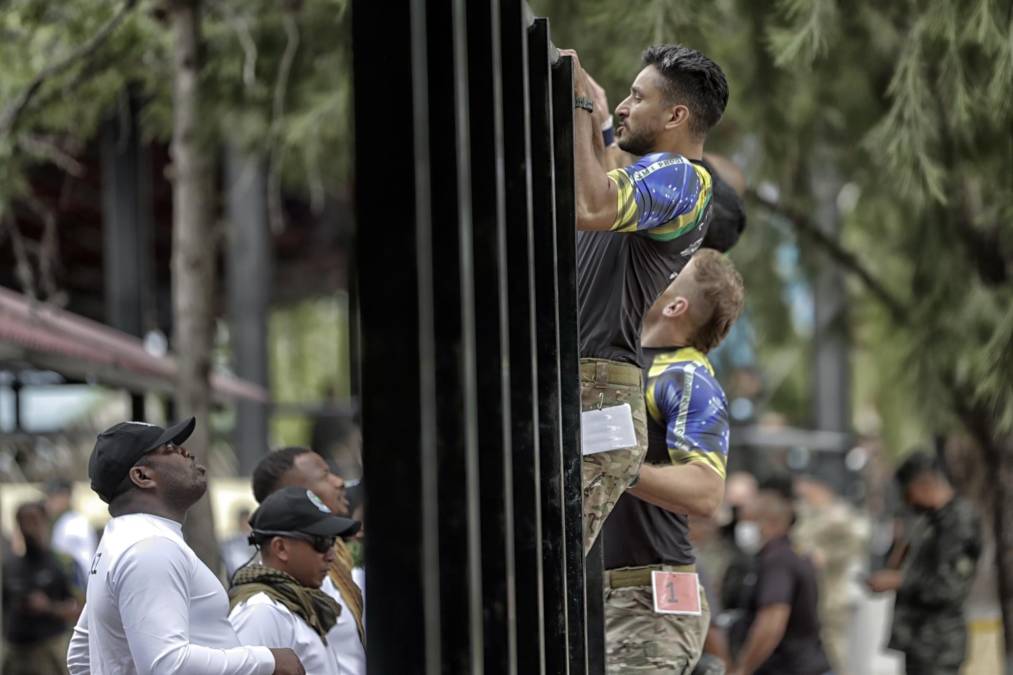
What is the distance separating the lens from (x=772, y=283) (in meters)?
12.1

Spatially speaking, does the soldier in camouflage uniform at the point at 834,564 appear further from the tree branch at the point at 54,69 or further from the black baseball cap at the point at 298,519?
the black baseball cap at the point at 298,519

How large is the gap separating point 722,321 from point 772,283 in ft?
23.7

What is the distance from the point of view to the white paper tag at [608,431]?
402cm

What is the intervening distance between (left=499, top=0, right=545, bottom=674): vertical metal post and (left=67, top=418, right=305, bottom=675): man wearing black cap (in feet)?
3.03

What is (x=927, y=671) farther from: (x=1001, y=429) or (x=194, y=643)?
(x=194, y=643)

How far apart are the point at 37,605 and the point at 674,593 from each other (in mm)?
7728

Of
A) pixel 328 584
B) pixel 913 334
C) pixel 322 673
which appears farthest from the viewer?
pixel 913 334

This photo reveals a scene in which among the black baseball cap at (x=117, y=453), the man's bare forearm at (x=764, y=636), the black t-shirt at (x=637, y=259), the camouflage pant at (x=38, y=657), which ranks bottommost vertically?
the camouflage pant at (x=38, y=657)

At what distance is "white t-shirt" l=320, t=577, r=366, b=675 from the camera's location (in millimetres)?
5145

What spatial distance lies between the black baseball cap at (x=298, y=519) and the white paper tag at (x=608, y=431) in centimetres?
104

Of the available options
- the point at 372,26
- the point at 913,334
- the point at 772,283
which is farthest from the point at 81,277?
the point at 372,26

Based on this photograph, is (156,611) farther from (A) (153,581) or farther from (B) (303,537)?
(B) (303,537)

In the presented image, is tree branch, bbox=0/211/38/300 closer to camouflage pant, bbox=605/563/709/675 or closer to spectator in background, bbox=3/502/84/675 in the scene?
spectator in background, bbox=3/502/84/675

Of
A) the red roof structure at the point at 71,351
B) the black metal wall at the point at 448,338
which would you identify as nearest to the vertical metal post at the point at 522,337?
the black metal wall at the point at 448,338
